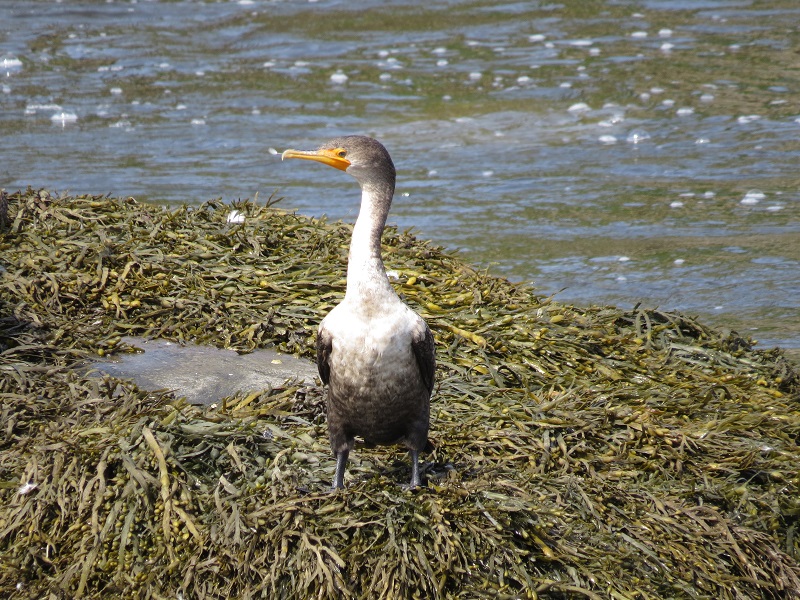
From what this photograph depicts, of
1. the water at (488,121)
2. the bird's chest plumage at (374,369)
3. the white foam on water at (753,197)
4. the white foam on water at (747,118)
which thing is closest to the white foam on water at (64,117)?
the water at (488,121)

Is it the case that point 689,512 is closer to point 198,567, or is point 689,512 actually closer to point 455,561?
point 455,561

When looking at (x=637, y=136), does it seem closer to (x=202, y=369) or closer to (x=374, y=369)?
(x=202, y=369)

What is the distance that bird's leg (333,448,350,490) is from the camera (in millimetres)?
4232

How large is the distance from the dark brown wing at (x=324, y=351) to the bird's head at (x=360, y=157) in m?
0.67

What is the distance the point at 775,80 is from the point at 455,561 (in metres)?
10.7

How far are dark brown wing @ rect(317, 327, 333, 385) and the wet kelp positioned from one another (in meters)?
0.37

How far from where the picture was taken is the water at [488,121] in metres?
8.87

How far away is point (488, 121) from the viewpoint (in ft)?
40.4

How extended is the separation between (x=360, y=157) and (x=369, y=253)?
455mm

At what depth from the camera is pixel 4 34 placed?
51.7 ft

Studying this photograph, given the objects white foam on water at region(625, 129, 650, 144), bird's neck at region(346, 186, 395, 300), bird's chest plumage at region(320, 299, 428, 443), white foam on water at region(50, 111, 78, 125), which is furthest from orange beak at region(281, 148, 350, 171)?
white foam on water at region(50, 111, 78, 125)

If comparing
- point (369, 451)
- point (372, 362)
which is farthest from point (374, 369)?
point (369, 451)

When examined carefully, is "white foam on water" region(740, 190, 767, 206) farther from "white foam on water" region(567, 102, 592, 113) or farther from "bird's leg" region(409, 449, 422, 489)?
"bird's leg" region(409, 449, 422, 489)

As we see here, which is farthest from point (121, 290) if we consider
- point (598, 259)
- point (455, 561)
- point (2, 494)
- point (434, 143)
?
point (434, 143)
